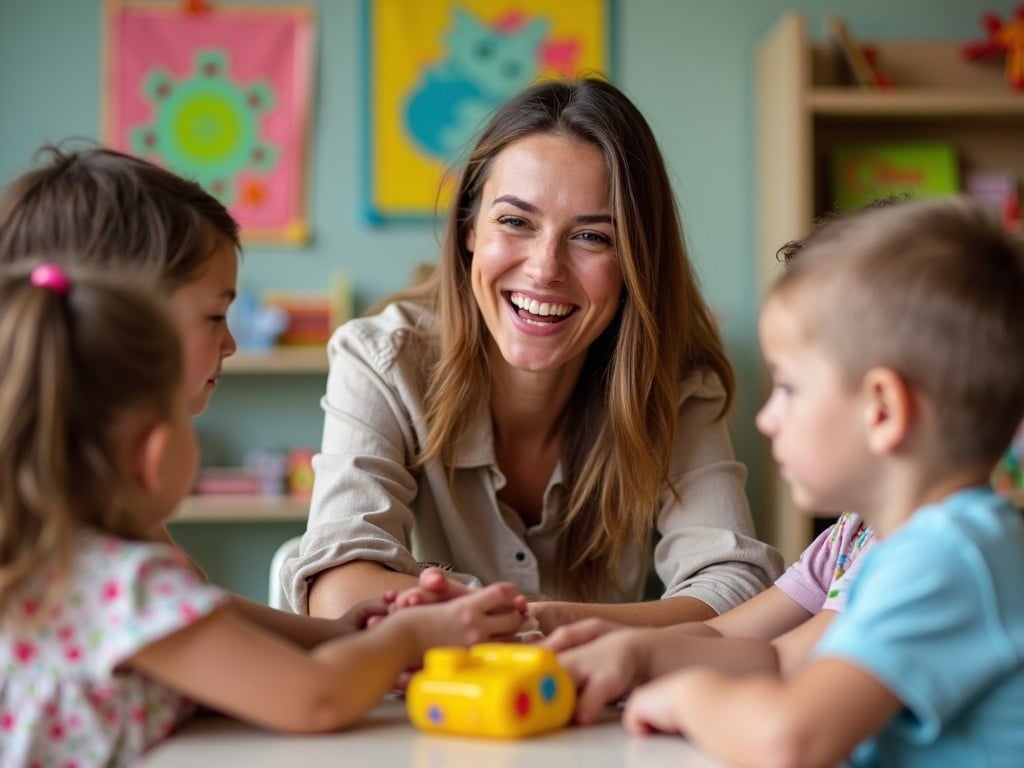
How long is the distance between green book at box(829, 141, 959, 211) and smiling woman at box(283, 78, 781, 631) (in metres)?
1.85

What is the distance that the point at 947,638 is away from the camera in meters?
0.86

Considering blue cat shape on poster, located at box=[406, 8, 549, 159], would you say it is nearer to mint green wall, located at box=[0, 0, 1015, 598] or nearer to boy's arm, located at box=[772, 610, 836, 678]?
mint green wall, located at box=[0, 0, 1015, 598]

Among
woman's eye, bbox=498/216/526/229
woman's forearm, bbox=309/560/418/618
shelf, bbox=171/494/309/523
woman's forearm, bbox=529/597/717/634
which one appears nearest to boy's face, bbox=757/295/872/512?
woman's forearm, bbox=529/597/717/634

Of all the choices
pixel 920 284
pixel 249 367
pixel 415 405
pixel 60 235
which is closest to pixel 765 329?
pixel 920 284

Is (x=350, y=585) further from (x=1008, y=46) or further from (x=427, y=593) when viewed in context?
(x=1008, y=46)

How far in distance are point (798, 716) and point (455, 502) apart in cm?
104

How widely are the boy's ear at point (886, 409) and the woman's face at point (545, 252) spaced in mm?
840

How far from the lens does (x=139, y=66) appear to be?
3709mm

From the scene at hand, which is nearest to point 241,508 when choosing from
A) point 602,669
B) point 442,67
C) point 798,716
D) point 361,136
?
point 361,136

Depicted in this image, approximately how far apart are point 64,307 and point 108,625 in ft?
0.78

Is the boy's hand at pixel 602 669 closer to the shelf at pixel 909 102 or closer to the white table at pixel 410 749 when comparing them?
the white table at pixel 410 749

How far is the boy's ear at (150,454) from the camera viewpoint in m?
0.96

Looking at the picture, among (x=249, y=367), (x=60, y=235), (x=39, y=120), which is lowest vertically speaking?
(x=249, y=367)

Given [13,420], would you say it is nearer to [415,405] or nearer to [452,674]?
[452,674]
